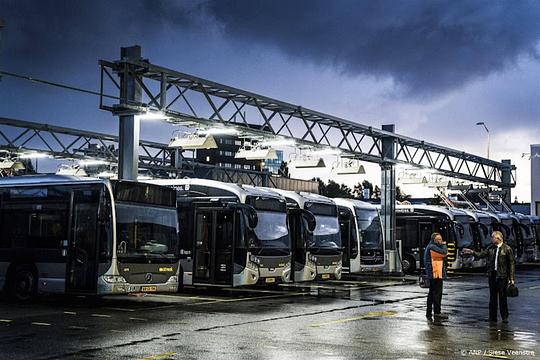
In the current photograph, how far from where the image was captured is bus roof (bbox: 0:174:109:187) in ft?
58.0

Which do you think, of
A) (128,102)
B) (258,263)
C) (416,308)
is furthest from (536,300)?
(128,102)

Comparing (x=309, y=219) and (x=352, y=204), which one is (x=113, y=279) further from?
(x=352, y=204)

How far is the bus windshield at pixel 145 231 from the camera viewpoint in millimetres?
17141

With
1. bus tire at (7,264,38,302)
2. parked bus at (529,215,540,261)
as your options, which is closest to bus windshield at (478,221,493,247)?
parked bus at (529,215,540,261)

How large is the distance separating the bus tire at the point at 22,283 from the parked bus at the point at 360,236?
45.7ft

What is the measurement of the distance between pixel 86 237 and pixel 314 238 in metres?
9.59

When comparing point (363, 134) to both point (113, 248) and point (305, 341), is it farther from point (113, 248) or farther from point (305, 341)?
point (305, 341)

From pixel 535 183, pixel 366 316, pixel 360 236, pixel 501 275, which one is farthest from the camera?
pixel 535 183

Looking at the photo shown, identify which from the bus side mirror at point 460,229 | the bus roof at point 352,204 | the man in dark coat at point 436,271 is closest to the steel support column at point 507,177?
the bus side mirror at point 460,229

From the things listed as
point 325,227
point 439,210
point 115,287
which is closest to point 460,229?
point 439,210

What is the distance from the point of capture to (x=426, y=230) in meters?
35.5

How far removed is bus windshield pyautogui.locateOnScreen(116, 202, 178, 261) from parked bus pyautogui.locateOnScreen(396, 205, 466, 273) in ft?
60.6

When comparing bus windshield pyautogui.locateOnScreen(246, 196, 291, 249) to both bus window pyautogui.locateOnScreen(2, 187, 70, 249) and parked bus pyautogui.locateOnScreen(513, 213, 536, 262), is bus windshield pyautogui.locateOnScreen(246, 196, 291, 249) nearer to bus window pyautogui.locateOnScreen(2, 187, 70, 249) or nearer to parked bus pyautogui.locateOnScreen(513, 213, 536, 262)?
bus window pyautogui.locateOnScreen(2, 187, 70, 249)

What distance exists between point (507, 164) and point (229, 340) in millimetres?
38830
